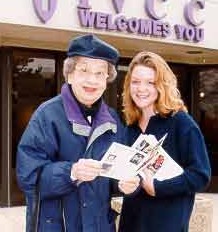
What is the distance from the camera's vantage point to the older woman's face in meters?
2.70

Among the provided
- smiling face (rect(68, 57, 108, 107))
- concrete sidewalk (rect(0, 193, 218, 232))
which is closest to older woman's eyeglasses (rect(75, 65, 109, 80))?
smiling face (rect(68, 57, 108, 107))

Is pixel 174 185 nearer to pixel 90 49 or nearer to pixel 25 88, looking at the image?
pixel 90 49

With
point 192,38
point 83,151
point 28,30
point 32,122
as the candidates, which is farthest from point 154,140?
point 192,38

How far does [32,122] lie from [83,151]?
0.26 meters

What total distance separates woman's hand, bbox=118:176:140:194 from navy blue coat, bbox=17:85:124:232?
8 cm

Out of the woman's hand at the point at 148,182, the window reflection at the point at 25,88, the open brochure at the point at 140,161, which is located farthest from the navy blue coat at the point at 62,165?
the window reflection at the point at 25,88

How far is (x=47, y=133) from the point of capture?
2.34 m

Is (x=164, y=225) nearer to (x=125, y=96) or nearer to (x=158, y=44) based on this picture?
(x=125, y=96)

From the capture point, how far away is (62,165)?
2.31 m

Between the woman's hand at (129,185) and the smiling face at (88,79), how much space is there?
1.27 ft

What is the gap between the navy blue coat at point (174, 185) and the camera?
2.67 m

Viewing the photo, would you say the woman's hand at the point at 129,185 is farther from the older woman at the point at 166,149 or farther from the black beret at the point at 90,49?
the black beret at the point at 90,49

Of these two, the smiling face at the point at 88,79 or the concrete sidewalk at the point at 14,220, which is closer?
the smiling face at the point at 88,79

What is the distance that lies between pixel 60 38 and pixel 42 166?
638cm
